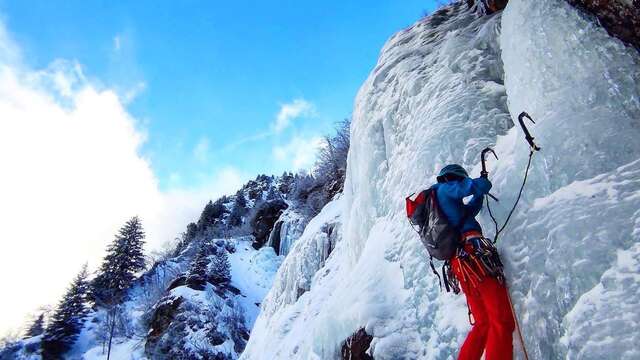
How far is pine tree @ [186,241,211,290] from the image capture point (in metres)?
26.7

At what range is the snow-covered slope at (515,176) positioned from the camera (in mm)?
2832

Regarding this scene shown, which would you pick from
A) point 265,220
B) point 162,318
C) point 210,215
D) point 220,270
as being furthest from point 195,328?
point 210,215

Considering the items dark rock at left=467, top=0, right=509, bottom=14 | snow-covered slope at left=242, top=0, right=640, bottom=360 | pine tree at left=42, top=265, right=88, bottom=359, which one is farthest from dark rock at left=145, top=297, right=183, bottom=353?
dark rock at left=467, top=0, right=509, bottom=14

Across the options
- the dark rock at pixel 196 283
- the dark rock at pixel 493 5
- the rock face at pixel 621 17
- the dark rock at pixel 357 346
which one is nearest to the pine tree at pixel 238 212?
the dark rock at pixel 196 283

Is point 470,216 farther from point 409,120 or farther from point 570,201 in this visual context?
point 409,120

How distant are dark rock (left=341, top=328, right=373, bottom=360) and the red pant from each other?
5.44 feet

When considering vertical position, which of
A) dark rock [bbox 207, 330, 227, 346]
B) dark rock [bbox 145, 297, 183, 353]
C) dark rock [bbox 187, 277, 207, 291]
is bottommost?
dark rock [bbox 207, 330, 227, 346]

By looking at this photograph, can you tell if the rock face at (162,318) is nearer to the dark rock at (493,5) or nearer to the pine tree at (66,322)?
the pine tree at (66,322)

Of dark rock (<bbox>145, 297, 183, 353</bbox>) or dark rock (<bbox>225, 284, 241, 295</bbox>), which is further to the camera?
dark rock (<bbox>225, 284, 241, 295</bbox>)

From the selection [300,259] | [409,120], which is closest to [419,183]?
[409,120]

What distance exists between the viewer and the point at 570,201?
3.17 m

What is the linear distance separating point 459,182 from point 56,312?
41241 mm

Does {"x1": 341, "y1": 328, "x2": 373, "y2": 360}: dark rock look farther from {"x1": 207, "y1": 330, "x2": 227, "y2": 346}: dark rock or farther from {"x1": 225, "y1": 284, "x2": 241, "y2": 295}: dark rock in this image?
{"x1": 225, "y1": 284, "x2": 241, "y2": 295}: dark rock

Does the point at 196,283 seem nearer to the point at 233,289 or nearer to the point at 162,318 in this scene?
the point at 162,318
